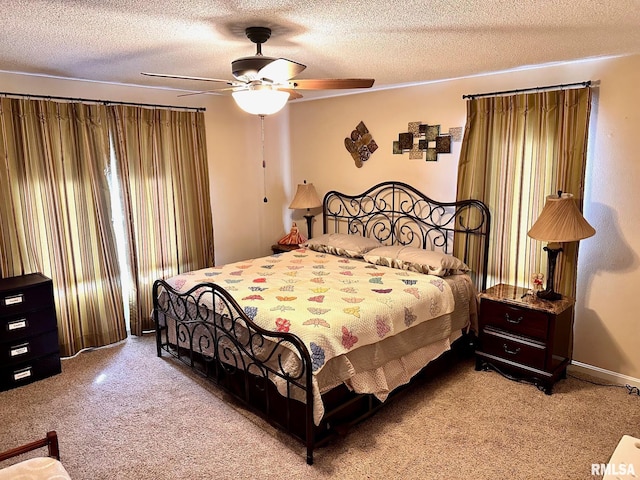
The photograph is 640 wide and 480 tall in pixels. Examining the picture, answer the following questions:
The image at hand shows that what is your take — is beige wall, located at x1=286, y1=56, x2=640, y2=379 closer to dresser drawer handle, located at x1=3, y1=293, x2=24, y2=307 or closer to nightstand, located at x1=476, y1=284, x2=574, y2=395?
nightstand, located at x1=476, y1=284, x2=574, y2=395

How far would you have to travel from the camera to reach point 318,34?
252 centimetres

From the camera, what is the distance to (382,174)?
4621 millimetres

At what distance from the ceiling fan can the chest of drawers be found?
205 centimetres

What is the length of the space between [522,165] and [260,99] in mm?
2275

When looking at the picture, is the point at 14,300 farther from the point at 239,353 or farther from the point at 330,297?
the point at 330,297

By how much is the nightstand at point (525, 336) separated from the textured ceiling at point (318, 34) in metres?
1.74

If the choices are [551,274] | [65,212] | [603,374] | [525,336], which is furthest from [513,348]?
[65,212]

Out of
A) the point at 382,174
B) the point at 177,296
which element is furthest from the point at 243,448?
the point at 382,174

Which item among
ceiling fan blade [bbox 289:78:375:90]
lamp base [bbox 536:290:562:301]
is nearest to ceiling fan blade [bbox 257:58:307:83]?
ceiling fan blade [bbox 289:78:375:90]

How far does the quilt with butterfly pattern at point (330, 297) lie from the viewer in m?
2.68

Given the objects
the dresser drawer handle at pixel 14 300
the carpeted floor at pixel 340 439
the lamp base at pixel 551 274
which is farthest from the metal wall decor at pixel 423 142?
the dresser drawer handle at pixel 14 300

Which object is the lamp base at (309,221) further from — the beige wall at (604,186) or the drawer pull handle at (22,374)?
the drawer pull handle at (22,374)

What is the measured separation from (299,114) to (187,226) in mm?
1886

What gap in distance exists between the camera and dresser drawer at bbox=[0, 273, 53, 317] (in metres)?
3.32
